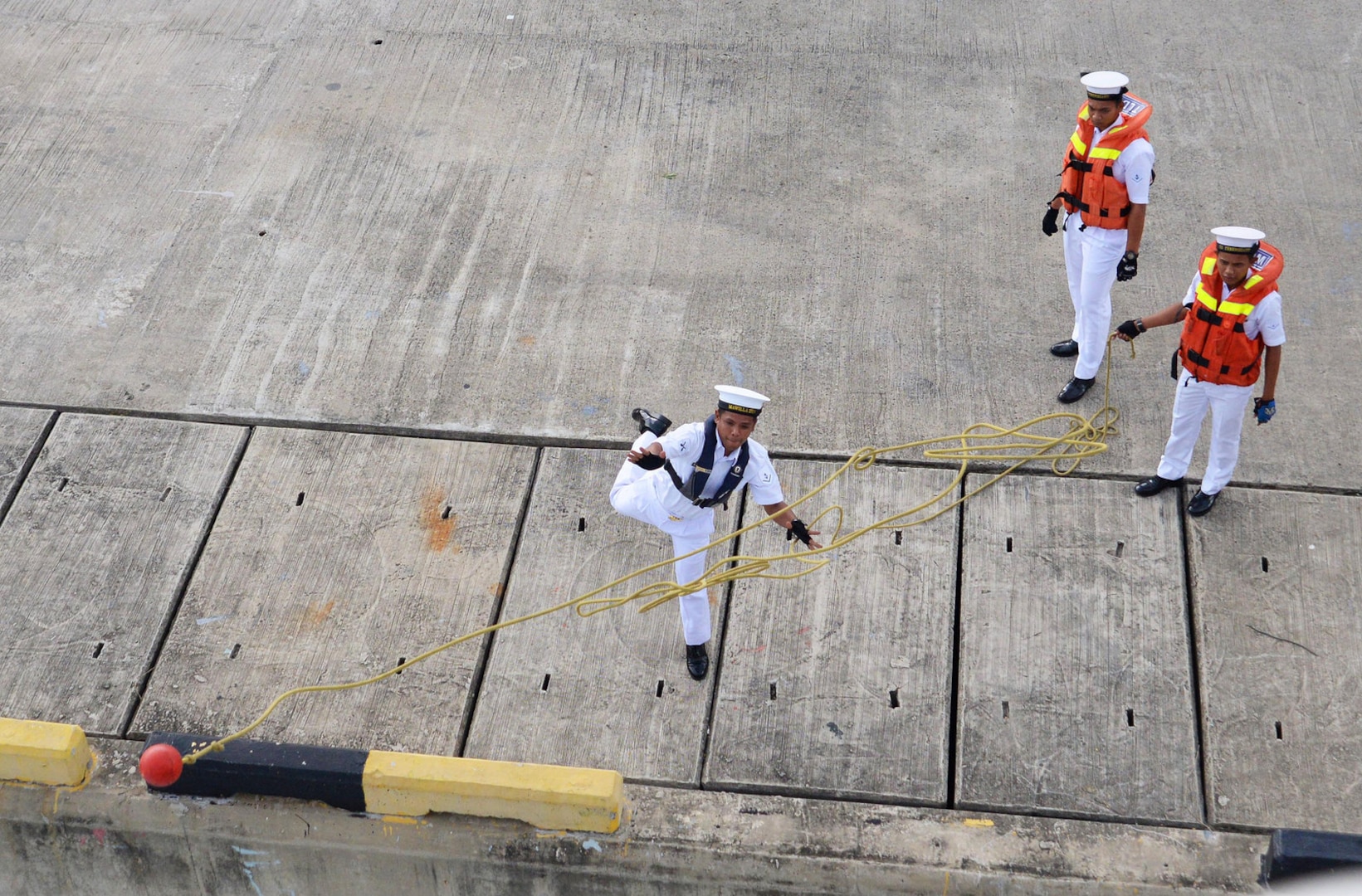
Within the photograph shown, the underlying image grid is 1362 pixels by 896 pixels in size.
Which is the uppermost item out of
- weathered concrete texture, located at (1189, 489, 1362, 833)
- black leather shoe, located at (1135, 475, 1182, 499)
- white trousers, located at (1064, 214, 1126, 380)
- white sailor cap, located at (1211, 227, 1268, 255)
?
white sailor cap, located at (1211, 227, 1268, 255)

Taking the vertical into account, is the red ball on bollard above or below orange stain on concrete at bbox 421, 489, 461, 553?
above

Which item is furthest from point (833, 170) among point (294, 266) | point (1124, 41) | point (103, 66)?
point (103, 66)

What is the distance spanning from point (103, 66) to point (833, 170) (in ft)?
17.7

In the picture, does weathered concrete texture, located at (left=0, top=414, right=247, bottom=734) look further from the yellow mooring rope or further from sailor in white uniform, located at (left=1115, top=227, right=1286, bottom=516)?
sailor in white uniform, located at (left=1115, top=227, right=1286, bottom=516)

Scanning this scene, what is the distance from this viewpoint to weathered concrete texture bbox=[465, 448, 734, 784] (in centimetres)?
561

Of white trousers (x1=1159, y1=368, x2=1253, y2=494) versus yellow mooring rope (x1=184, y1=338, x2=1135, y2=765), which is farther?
white trousers (x1=1159, y1=368, x2=1253, y2=494)

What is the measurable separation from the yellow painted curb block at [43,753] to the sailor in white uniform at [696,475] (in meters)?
2.44

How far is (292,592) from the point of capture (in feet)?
20.4

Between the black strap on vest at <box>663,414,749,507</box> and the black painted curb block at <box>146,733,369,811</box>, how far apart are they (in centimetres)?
167

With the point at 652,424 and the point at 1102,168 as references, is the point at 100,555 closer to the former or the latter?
the point at 652,424

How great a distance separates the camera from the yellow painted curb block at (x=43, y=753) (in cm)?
524

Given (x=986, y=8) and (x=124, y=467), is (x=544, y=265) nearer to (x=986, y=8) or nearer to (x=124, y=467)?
(x=124, y=467)

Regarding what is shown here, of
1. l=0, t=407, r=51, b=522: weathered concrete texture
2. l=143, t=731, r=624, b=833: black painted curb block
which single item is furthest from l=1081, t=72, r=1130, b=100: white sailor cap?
l=0, t=407, r=51, b=522: weathered concrete texture

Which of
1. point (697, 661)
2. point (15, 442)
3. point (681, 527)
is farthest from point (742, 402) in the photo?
point (15, 442)
